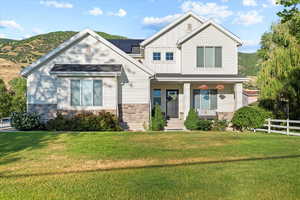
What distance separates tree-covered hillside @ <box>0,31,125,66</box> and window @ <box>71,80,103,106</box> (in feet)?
197

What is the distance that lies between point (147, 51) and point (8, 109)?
18.0 metres

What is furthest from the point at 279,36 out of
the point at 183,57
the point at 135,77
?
the point at 135,77

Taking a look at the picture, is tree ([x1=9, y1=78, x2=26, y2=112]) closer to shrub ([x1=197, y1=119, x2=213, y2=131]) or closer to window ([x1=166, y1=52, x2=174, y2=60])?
window ([x1=166, y1=52, x2=174, y2=60])

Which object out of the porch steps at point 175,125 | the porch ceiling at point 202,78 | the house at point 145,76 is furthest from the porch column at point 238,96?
the porch steps at point 175,125

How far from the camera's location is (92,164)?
788 centimetres

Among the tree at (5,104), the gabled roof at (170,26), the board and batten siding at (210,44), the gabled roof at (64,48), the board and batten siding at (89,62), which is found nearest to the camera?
the gabled roof at (64,48)

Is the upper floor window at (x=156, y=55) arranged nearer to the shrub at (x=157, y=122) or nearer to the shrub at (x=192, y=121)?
the shrub at (x=157, y=122)

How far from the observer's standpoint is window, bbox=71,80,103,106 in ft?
57.3

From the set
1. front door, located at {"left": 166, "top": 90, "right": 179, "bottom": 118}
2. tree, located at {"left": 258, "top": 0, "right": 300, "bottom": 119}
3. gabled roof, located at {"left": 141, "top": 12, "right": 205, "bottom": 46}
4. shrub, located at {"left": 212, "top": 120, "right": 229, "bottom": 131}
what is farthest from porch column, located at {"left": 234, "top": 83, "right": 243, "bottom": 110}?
gabled roof, located at {"left": 141, "top": 12, "right": 205, "bottom": 46}

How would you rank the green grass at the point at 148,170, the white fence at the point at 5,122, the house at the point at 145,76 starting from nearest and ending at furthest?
the green grass at the point at 148,170 → the house at the point at 145,76 → the white fence at the point at 5,122

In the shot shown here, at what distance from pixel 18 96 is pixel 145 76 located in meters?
20.4

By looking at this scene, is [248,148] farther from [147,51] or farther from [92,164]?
[147,51]

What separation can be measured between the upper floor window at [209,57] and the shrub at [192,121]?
4.05 metres

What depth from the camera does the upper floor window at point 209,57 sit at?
21.2 m
